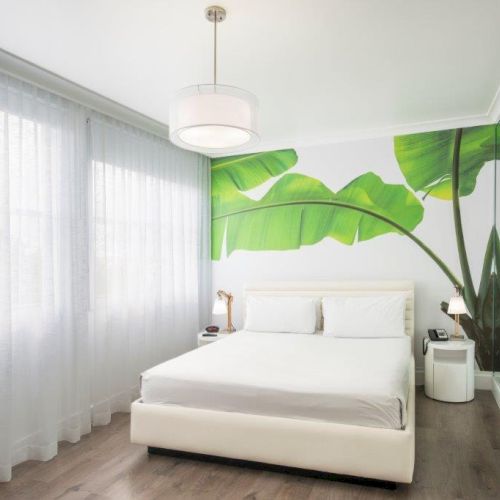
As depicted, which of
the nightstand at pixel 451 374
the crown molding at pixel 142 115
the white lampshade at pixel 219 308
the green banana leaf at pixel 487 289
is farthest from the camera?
the white lampshade at pixel 219 308

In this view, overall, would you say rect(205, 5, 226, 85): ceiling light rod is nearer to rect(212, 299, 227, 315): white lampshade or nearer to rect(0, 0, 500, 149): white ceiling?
rect(0, 0, 500, 149): white ceiling

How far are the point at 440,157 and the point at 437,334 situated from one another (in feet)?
5.56

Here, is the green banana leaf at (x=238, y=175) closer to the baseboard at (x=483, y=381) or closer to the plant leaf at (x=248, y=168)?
the plant leaf at (x=248, y=168)

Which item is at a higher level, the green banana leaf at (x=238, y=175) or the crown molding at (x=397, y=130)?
the crown molding at (x=397, y=130)


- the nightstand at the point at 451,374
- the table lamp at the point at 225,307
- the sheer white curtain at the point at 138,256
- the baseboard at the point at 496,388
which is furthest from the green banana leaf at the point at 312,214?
the baseboard at the point at 496,388

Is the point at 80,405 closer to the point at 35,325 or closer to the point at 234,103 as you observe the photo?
the point at 35,325

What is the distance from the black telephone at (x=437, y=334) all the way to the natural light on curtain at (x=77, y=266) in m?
2.44

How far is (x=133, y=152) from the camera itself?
4.09 meters

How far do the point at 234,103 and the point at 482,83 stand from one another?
215 cm

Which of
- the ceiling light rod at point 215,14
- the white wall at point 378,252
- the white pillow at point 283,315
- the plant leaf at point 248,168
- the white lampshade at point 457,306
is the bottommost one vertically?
the white pillow at point 283,315

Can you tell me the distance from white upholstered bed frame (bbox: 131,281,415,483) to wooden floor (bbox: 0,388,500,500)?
0.32 ft

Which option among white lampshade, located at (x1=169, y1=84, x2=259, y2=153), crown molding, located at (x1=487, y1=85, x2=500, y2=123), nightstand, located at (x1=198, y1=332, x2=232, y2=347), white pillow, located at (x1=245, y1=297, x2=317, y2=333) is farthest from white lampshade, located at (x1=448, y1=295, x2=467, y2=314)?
white lampshade, located at (x1=169, y1=84, x2=259, y2=153)

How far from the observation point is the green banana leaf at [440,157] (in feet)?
14.0

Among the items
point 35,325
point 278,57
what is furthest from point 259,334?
point 278,57
